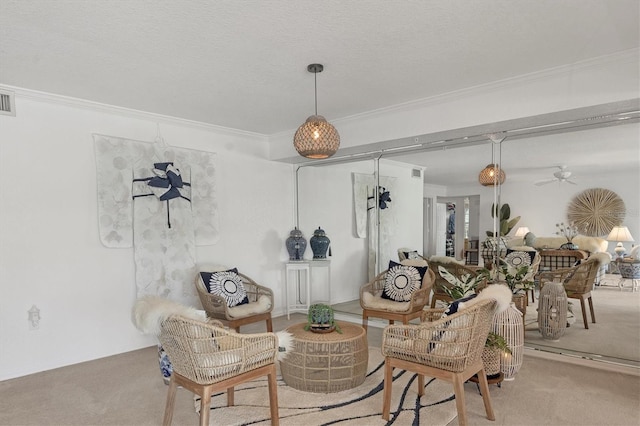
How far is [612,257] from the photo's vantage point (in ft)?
11.5

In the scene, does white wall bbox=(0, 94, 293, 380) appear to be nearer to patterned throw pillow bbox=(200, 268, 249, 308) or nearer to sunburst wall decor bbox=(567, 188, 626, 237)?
patterned throw pillow bbox=(200, 268, 249, 308)

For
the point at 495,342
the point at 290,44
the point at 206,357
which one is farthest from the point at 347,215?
the point at 206,357

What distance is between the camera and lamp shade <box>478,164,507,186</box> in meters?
3.98

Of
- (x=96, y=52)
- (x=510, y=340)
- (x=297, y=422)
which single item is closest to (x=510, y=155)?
(x=510, y=340)

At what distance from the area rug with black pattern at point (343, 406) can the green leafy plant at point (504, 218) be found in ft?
5.48

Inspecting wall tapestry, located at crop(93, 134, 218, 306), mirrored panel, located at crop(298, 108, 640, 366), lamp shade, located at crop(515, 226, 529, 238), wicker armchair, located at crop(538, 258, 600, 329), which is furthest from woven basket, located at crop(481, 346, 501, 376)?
wall tapestry, located at crop(93, 134, 218, 306)

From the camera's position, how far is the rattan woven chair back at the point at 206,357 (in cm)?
217

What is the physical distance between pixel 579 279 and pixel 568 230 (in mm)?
475

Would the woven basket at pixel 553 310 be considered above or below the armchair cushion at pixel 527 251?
below

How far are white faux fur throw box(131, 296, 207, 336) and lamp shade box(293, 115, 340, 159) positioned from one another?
1.47 metres

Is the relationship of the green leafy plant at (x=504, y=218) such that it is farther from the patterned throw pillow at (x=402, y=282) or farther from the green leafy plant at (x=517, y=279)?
the patterned throw pillow at (x=402, y=282)

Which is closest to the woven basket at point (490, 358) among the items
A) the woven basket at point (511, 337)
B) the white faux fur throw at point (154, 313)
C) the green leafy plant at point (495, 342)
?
the green leafy plant at point (495, 342)

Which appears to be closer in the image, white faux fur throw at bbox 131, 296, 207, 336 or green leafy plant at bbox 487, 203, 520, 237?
white faux fur throw at bbox 131, 296, 207, 336

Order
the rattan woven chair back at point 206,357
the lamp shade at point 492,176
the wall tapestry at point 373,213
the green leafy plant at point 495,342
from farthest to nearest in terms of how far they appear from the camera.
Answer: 1. the wall tapestry at point 373,213
2. the lamp shade at point 492,176
3. the green leafy plant at point 495,342
4. the rattan woven chair back at point 206,357
